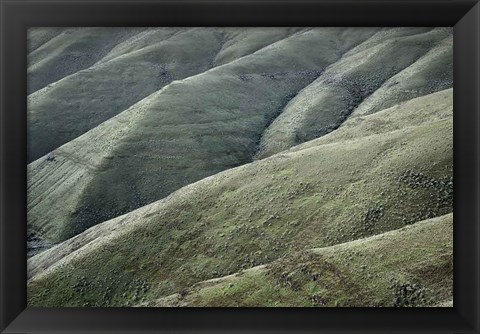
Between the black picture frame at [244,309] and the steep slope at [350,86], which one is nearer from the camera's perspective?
the black picture frame at [244,309]

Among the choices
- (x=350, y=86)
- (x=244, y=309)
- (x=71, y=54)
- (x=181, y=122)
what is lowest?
(x=181, y=122)

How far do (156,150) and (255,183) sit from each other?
22.7 meters

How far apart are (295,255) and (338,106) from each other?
36.4m

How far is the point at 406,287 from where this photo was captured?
15156mm

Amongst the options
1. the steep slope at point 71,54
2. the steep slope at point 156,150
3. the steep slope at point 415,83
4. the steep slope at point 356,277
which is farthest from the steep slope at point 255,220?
the steep slope at point 71,54

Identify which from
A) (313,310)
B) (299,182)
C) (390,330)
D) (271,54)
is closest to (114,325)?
(313,310)

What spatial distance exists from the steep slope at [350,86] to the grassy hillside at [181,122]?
249 mm

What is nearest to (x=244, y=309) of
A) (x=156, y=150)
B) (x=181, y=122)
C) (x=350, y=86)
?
(x=156, y=150)

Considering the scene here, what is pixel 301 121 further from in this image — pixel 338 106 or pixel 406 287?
pixel 406 287

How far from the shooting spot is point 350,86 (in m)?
52.4

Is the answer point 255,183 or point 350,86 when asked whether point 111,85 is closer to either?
point 350,86

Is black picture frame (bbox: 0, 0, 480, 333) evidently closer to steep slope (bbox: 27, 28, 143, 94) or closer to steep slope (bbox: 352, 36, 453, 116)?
steep slope (bbox: 352, 36, 453, 116)

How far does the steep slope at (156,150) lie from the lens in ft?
125

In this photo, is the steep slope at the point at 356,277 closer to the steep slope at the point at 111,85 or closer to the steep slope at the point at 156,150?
the steep slope at the point at 156,150
